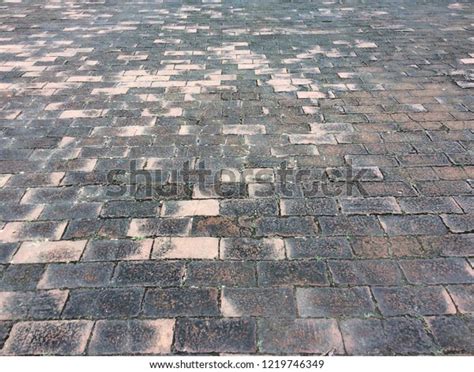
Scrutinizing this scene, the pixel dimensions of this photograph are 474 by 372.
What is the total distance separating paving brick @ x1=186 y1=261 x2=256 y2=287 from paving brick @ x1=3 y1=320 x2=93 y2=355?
0.53 metres

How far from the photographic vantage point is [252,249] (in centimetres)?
213

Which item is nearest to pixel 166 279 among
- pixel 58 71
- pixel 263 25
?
pixel 58 71

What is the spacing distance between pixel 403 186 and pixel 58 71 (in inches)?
152

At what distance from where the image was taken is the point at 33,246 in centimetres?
217

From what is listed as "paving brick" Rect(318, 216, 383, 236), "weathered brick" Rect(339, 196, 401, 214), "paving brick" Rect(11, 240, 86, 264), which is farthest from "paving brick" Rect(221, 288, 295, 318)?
"paving brick" Rect(11, 240, 86, 264)

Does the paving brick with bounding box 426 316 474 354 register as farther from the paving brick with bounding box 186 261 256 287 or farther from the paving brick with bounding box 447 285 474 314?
the paving brick with bounding box 186 261 256 287

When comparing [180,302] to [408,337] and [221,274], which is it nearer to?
[221,274]

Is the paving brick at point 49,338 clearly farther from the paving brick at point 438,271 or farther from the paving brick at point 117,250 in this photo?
the paving brick at point 438,271

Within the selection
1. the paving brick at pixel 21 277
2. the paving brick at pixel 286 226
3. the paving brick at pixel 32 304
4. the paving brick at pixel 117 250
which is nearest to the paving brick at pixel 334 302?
the paving brick at pixel 286 226

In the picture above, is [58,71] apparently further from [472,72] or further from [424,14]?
[424,14]

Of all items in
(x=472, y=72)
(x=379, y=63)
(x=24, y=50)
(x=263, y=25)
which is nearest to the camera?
(x=472, y=72)

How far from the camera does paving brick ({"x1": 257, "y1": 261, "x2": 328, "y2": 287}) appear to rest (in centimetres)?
195

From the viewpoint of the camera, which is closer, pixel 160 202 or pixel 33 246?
pixel 33 246

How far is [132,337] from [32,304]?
0.56 metres
